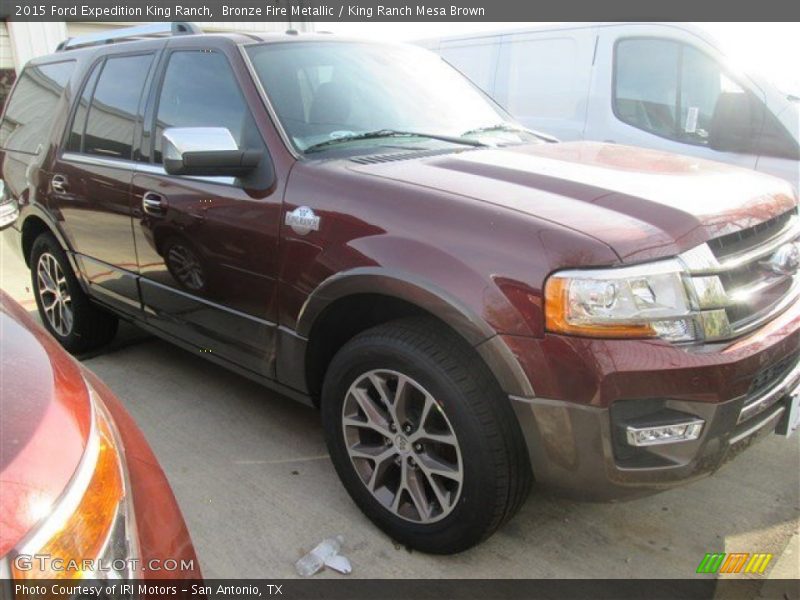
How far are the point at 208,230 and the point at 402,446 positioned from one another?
1281mm

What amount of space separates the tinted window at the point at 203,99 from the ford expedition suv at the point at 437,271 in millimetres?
14

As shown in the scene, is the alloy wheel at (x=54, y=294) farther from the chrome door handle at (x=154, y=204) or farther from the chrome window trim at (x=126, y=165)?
the chrome door handle at (x=154, y=204)

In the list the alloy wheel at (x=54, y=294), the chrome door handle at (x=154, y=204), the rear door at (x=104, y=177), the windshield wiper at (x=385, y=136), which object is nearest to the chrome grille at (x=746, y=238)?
the windshield wiper at (x=385, y=136)

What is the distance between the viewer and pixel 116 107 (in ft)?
11.6

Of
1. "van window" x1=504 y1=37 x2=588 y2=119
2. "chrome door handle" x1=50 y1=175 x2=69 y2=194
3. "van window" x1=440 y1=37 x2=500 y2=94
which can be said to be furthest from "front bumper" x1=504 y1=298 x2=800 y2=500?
"van window" x1=440 y1=37 x2=500 y2=94

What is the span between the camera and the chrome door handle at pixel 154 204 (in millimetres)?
3059

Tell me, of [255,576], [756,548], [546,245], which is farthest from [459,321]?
[756,548]

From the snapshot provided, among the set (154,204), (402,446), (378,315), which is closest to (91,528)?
(402,446)

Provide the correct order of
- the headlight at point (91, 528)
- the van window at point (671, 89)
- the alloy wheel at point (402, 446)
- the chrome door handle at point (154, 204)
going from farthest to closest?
the van window at point (671, 89)
the chrome door handle at point (154, 204)
the alloy wheel at point (402, 446)
the headlight at point (91, 528)

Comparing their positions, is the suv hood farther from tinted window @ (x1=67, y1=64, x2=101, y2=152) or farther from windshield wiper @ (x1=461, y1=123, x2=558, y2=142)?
tinted window @ (x1=67, y1=64, x2=101, y2=152)

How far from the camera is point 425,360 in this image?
6.92 feet

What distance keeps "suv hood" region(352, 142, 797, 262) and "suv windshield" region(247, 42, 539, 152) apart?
30 cm

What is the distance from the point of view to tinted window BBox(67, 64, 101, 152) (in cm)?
378

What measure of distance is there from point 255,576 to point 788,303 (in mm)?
2082
